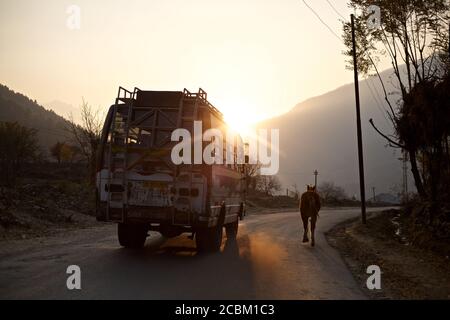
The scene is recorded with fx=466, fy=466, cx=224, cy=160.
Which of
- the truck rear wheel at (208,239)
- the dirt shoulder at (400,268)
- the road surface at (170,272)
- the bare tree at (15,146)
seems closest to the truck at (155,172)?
the truck rear wheel at (208,239)

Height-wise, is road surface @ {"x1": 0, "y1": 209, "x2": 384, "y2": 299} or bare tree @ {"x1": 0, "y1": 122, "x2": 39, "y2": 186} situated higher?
bare tree @ {"x1": 0, "y1": 122, "x2": 39, "y2": 186}

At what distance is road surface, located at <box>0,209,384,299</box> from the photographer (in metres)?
7.04

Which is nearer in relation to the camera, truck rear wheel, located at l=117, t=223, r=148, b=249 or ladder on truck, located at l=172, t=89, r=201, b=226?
ladder on truck, located at l=172, t=89, r=201, b=226

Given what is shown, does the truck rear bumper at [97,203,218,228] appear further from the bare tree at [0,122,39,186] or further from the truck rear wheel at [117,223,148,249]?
the bare tree at [0,122,39,186]

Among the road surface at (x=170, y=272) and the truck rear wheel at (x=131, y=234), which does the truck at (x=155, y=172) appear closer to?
the truck rear wheel at (x=131, y=234)

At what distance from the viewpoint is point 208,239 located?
11.5 m

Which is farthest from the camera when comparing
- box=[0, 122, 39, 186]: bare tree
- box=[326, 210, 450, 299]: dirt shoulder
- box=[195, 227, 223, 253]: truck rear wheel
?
box=[0, 122, 39, 186]: bare tree

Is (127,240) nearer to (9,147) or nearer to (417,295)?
(417,295)

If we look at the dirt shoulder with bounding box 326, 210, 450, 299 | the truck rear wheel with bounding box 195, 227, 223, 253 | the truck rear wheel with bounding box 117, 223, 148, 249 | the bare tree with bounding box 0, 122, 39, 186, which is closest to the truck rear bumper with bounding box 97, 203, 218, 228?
the truck rear wheel with bounding box 195, 227, 223, 253

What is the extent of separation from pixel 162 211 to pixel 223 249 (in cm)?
325

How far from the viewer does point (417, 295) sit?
7715mm

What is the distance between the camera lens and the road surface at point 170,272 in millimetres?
7035

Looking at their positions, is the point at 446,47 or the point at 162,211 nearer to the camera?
the point at 162,211
